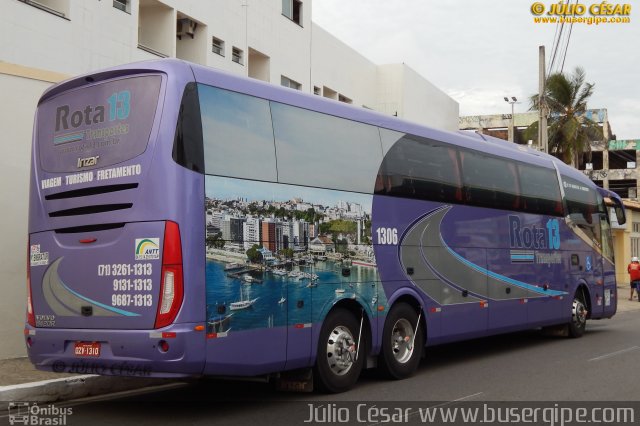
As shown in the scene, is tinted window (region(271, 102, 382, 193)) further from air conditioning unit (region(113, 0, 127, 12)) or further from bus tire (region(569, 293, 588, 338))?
air conditioning unit (region(113, 0, 127, 12))

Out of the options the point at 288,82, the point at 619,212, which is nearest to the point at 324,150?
the point at 619,212

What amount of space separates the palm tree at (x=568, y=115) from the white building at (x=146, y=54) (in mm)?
12440

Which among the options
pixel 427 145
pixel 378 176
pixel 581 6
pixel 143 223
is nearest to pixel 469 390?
pixel 378 176

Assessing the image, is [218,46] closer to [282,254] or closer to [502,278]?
[502,278]

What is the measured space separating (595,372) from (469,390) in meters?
2.54

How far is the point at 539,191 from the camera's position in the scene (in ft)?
46.2

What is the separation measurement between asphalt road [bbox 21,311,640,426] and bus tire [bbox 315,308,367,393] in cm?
19

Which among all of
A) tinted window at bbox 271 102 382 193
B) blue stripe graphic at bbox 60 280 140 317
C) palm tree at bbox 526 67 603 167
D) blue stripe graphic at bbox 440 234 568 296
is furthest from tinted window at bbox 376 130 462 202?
palm tree at bbox 526 67 603 167

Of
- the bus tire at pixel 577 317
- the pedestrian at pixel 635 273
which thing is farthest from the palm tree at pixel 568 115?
the bus tire at pixel 577 317

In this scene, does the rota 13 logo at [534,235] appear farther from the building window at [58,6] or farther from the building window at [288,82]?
the building window at [288,82]

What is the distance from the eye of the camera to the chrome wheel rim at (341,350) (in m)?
8.81

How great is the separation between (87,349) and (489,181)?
294 inches

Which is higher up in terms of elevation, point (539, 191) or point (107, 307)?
point (539, 191)

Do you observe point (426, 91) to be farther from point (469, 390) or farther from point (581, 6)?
point (469, 390)
